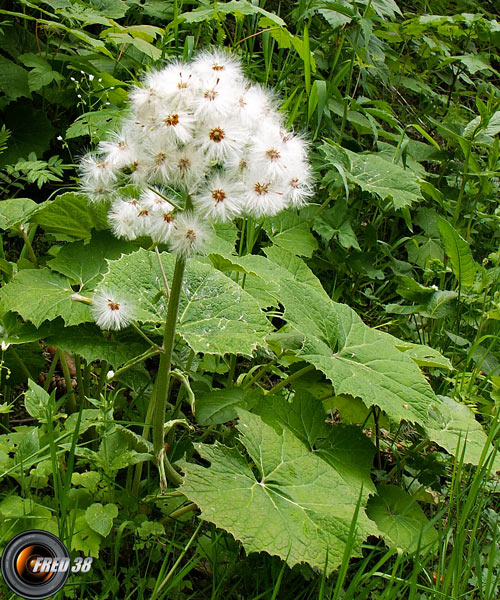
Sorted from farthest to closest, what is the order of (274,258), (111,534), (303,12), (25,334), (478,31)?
(478,31)
(303,12)
(274,258)
(25,334)
(111,534)

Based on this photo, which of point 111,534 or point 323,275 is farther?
point 323,275

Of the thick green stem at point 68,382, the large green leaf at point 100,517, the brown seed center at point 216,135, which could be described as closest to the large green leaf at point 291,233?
the thick green stem at point 68,382

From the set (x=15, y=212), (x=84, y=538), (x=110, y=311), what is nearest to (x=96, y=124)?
(x=15, y=212)

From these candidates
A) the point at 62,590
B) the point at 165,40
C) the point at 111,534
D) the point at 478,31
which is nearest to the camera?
the point at 62,590

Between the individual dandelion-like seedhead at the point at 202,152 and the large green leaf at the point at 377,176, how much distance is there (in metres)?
1.47

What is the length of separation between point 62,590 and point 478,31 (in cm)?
376

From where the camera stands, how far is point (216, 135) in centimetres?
118

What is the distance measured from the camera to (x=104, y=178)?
54.5 inches

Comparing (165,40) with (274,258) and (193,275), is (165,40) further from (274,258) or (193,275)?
(193,275)

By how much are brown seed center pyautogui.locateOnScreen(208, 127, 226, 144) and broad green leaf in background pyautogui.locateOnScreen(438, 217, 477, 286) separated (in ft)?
5.38

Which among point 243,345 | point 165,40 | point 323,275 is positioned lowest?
point 323,275

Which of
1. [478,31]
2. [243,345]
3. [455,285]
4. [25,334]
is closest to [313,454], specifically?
[243,345]

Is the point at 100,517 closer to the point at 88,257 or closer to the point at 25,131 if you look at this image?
the point at 88,257

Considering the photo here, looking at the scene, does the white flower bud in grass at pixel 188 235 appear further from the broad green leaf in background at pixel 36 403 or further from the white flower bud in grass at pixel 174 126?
the broad green leaf in background at pixel 36 403
